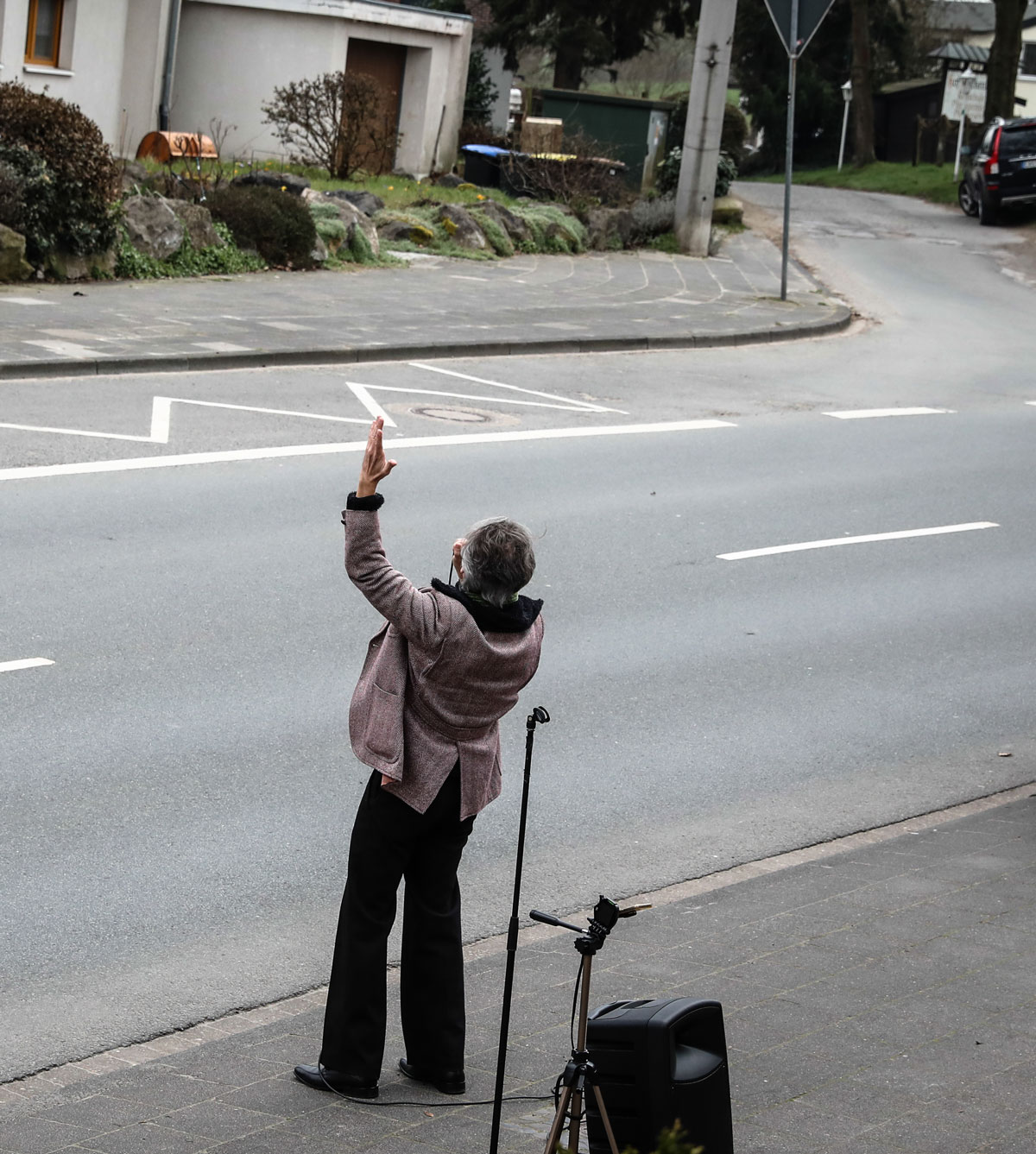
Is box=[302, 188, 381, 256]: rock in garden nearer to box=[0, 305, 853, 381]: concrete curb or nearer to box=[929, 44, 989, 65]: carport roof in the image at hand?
box=[0, 305, 853, 381]: concrete curb

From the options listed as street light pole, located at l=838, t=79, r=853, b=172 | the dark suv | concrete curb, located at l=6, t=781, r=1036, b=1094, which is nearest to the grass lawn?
street light pole, located at l=838, t=79, r=853, b=172

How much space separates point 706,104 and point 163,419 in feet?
56.0

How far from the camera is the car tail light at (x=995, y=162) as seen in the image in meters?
39.2

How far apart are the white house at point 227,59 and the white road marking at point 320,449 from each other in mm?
15562

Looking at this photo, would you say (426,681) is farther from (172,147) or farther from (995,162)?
(995,162)

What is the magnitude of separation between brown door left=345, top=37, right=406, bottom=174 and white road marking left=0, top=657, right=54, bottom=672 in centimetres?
2650

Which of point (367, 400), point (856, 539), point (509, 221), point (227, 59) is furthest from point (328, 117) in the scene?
point (856, 539)

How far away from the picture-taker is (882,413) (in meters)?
17.6

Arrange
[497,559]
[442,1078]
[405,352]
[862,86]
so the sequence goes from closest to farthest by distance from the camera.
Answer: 1. [497,559]
2. [442,1078]
3. [405,352]
4. [862,86]

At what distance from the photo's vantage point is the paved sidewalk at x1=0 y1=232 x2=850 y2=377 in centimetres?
1642

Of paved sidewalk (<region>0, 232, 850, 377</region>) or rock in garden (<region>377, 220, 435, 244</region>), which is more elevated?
rock in garden (<region>377, 220, 435, 244</region>)

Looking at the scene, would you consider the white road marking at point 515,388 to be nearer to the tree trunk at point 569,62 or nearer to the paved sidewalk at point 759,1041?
the paved sidewalk at point 759,1041

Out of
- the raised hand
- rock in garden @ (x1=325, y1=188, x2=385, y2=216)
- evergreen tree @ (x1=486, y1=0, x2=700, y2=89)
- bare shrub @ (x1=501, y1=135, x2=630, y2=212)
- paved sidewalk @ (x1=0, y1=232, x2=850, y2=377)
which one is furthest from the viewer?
evergreen tree @ (x1=486, y1=0, x2=700, y2=89)

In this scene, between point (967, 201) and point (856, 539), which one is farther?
point (967, 201)
